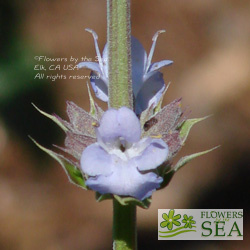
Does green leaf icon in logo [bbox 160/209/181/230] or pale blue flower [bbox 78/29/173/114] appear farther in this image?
green leaf icon in logo [bbox 160/209/181/230]

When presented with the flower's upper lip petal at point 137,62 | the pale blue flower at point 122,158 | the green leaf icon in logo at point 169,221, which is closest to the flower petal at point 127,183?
the pale blue flower at point 122,158

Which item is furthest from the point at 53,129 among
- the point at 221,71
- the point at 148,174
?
the point at 148,174

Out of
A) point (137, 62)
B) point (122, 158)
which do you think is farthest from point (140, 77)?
point (122, 158)

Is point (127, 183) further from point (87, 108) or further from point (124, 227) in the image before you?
point (87, 108)

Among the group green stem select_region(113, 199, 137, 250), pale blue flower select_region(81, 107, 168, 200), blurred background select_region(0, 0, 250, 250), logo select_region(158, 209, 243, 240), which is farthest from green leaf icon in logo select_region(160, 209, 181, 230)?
blurred background select_region(0, 0, 250, 250)

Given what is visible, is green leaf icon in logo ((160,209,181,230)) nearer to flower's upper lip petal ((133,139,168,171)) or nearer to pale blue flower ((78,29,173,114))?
pale blue flower ((78,29,173,114))

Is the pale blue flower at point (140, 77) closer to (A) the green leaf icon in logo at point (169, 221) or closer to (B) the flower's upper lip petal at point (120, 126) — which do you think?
(B) the flower's upper lip petal at point (120, 126)

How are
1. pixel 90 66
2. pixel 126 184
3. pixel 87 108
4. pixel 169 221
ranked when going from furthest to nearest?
pixel 87 108 < pixel 169 221 < pixel 90 66 < pixel 126 184
